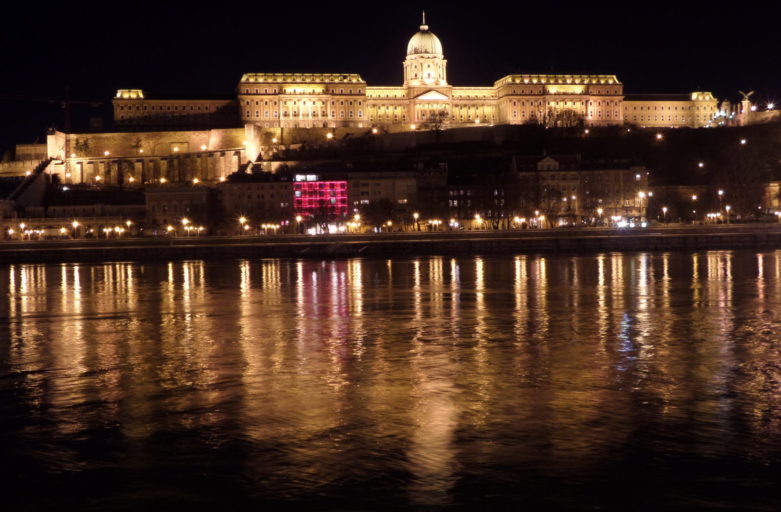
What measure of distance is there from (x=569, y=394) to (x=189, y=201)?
54763 millimetres

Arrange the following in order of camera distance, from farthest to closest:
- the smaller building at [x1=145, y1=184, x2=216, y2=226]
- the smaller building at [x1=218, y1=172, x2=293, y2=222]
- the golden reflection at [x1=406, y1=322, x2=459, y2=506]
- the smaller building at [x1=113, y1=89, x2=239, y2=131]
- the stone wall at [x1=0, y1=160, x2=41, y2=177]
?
1. the smaller building at [x1=113, y1=89, x2=239, y2=131]
2. the stone wall at [x1=0, y1=160, x2=41, y2=177]
3. the smaller building at [x1=145, y1=184, x2=216, y2=226]
4. the smaller building at [x1=218, y1=172, x2=293, y2=222]
5. the golden reflection at [x1=406, y1=322, x2=459, y2=506]

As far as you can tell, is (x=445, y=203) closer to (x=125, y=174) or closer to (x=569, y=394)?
(x=125, y=174)

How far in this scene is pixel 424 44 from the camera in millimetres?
100875

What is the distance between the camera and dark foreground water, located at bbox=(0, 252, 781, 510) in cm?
643

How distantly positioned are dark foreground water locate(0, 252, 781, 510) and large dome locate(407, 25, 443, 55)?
85.4 meters

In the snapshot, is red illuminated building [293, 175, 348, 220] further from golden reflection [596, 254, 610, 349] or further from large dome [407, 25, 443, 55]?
A: large dome [407, 25, 443, 55]

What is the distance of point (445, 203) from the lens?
6156 centimetres

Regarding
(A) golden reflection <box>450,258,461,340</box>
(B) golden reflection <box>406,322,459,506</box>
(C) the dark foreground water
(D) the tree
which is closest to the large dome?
(D) the tree

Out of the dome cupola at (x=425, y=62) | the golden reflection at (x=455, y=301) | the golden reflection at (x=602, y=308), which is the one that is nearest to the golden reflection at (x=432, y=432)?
the golden reflection at (x=455, y=301)

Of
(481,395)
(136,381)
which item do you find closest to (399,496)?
(481,395)

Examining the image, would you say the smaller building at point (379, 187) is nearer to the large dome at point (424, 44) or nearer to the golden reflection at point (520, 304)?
the golden reflection at point (520, 304)

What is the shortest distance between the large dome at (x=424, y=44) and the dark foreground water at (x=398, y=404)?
85.4 metres

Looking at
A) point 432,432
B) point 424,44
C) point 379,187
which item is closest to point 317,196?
point 379,187

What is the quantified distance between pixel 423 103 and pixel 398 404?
281 feet
